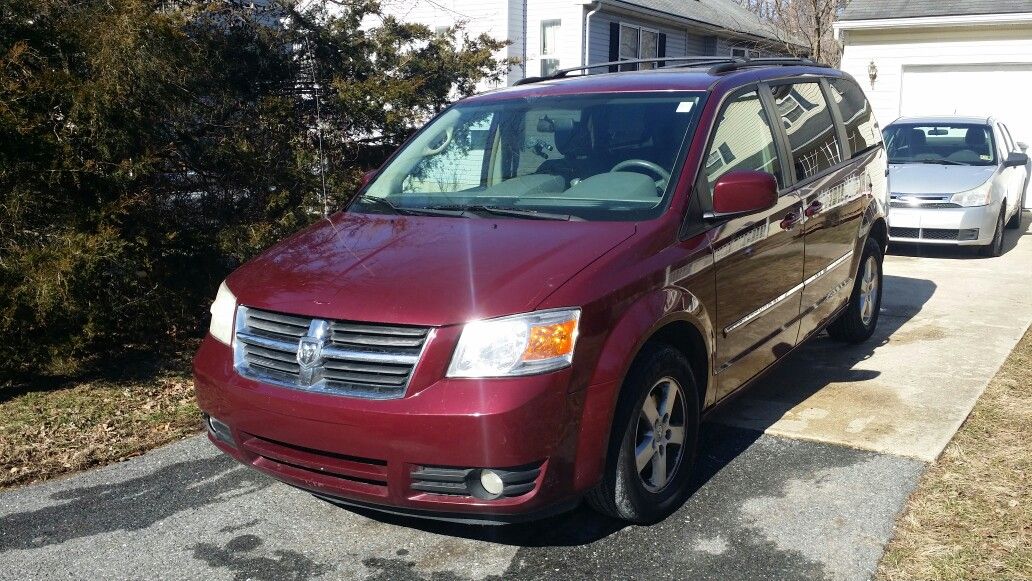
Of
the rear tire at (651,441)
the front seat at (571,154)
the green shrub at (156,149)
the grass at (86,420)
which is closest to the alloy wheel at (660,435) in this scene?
the rear tire at (651,441)

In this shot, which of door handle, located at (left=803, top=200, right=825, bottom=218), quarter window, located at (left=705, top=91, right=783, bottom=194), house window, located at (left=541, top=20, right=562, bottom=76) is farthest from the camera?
house window, located at (left=541, top=20, right=562, bottom=76)

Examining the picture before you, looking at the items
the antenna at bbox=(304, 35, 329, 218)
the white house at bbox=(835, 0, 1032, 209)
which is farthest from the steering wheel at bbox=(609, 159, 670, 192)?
the white house at bbox=(835, 0, 1032, 209)

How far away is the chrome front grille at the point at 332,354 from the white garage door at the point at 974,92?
14885 mm

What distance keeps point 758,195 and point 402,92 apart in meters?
4.69

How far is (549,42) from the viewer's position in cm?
1981

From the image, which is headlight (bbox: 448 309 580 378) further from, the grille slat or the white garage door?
the white garage door

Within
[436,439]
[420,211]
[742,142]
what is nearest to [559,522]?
[436,439]

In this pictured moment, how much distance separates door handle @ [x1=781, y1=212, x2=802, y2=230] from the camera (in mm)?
4906

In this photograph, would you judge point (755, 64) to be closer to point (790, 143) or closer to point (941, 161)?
point (790, 143)

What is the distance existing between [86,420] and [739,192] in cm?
380

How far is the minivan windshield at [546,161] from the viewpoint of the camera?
4262 millimetres

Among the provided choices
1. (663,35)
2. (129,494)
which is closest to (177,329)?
(129,494)

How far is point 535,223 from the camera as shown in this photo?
4062 mm

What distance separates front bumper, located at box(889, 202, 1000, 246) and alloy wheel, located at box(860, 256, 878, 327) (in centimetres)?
436
